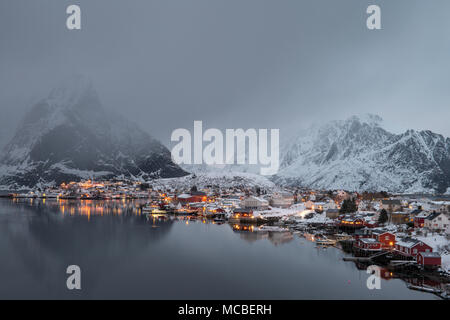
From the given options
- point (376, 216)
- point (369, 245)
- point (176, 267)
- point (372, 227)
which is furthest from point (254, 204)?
point (176, 267)

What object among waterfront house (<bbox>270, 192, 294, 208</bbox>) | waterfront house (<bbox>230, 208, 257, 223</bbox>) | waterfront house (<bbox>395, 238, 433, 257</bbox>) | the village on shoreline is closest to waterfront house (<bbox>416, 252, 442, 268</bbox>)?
the village on shoreline

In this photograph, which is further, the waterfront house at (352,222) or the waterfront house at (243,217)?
the waterfront house at (243,217)

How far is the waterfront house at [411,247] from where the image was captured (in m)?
21.3

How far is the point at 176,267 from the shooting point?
2138cm

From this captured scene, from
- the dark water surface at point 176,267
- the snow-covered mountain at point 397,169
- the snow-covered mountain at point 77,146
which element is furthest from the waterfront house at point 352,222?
the snow-covered mountain at point 77,146

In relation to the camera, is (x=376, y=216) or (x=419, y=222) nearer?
(x=419, y=222)

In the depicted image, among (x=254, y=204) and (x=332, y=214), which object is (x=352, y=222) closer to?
(x=332, y=214)

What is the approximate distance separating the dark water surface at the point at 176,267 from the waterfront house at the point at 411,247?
3827 mm

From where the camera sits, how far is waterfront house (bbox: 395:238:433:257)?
70.0ft

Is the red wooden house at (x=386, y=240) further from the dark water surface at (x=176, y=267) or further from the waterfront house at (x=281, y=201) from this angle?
the waterfront house at (x=281, y=201)

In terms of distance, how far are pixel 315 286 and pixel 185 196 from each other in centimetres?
5280

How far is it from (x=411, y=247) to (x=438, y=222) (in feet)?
27.9
